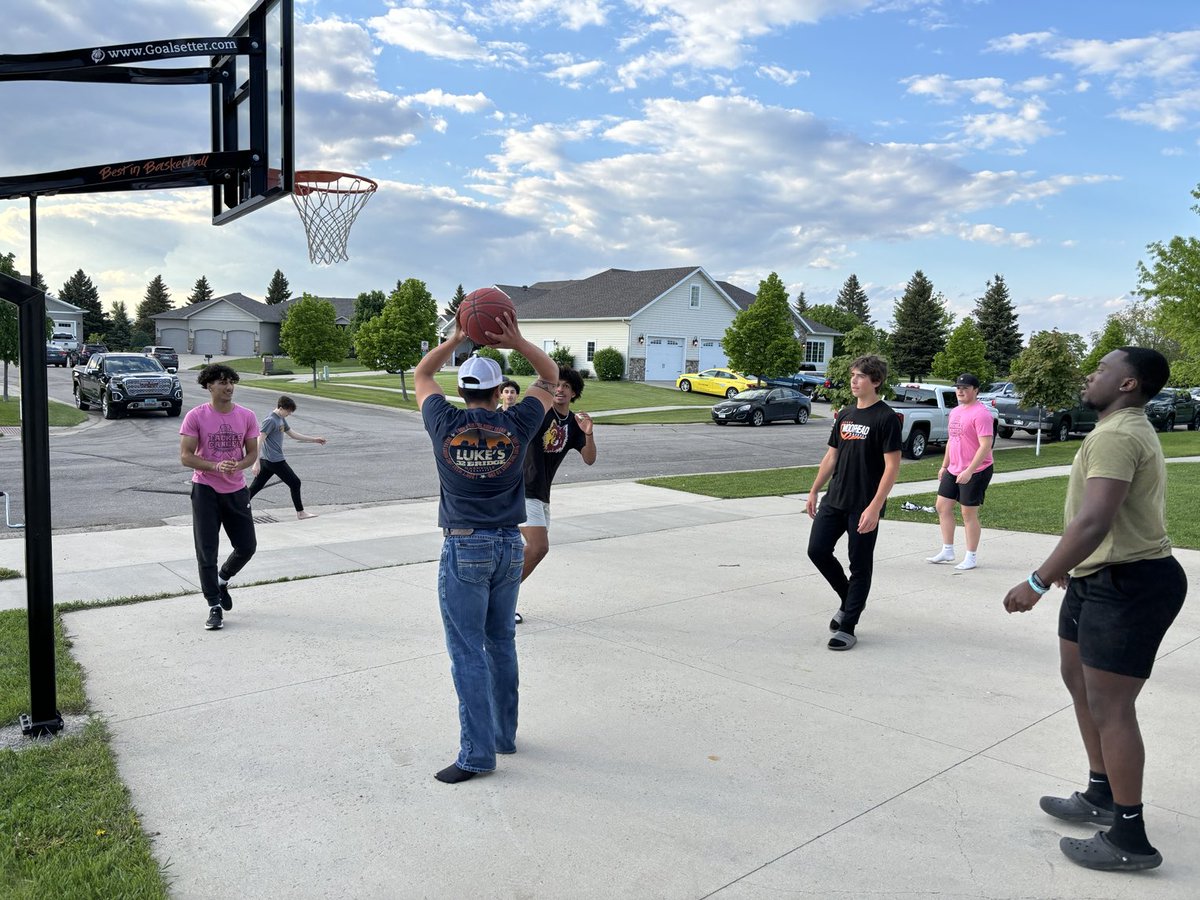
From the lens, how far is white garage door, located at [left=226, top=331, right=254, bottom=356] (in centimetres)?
7994

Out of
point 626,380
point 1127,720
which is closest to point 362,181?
point 1127,720

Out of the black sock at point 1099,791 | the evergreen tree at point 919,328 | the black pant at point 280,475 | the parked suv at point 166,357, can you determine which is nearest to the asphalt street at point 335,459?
the black pant at point 280,475

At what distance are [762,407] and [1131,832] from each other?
2894cm

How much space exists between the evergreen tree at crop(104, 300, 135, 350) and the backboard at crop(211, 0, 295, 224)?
82328 millimetres

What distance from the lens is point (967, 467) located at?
353 inches

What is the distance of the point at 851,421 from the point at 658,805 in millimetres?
3307

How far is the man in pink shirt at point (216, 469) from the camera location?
6.41 meters

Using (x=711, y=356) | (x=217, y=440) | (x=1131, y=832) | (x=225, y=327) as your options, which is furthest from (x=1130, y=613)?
(x=225, y=327)

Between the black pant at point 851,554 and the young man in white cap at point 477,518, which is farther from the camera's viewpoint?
the black pant at point 851,554

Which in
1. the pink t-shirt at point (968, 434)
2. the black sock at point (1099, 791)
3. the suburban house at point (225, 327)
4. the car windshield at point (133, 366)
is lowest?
the black sock at point (1099, 791)

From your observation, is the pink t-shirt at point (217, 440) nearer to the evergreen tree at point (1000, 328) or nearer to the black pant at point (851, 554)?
the black pant at point (851, 554)

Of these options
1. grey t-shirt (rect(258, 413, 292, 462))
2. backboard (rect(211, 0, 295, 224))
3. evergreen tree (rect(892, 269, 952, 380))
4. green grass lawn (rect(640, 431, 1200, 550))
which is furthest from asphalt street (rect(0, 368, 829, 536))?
evergreen tree (rect(892, 269, 952, 380))

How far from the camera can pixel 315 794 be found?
3920mm

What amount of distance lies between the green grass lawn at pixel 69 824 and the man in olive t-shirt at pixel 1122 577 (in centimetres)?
340
